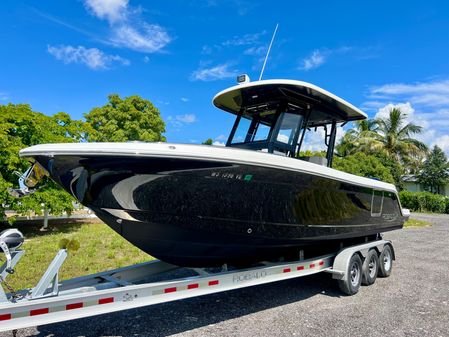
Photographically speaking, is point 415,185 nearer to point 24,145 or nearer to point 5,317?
point 24,145

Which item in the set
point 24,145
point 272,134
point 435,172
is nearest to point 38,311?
point 272,134

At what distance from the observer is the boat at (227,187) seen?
131 inches

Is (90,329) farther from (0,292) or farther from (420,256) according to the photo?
(420,256)

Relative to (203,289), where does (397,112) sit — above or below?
above

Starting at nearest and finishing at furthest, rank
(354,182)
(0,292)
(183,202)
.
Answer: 1. (0,292)
2. (183,202)
3. (354,182)

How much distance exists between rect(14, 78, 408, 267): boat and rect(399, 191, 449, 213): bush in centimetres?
2490

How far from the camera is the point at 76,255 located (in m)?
7.18

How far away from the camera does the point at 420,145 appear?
31.3m

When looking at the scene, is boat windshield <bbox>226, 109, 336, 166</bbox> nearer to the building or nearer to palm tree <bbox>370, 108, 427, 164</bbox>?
palm tree <bbox>370, 108, 427, 164</bbox>

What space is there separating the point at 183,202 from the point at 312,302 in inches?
102

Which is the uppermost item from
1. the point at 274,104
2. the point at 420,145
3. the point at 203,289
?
the point at 420,145

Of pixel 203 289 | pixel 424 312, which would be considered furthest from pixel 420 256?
pixel 203 289

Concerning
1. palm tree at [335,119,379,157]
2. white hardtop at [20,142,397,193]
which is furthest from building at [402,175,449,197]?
white hardtop at [20,142,397,193]

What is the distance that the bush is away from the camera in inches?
1032
